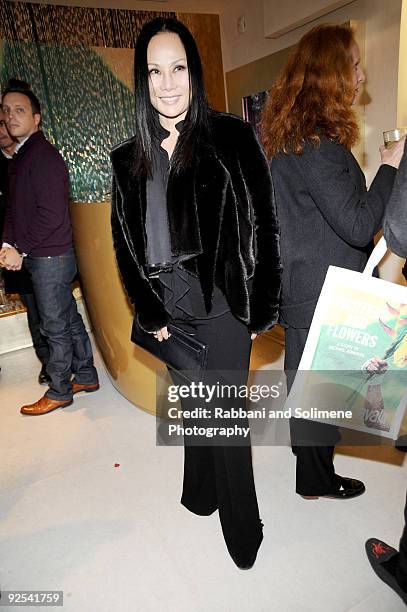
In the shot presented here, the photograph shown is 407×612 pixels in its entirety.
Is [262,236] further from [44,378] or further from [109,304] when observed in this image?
[44,378]

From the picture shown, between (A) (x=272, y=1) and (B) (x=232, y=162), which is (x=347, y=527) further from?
(A) (x=272, y=1)

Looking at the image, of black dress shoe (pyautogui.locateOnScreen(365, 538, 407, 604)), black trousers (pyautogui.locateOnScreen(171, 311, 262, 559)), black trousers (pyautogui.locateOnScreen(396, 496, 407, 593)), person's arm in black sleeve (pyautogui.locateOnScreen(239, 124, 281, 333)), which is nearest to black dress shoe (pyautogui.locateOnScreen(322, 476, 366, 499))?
black dress shoe (pyautogui.locateOnScreen(365, 538, 407, 604))

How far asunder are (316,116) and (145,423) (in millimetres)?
1614

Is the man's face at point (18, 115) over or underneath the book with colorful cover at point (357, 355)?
over

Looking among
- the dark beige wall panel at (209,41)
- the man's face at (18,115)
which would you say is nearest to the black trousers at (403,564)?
the man's face at (18,115)

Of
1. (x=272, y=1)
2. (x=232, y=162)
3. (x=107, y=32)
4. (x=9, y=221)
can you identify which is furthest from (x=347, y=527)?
(x=107, y=32)

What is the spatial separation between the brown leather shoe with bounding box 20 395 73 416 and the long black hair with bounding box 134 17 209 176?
5.37 feet

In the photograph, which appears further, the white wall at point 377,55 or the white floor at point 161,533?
the white wall at point 377,55

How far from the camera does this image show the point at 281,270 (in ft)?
3.92

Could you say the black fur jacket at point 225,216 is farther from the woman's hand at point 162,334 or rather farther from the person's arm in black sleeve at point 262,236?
the woman's hand at point 162,334

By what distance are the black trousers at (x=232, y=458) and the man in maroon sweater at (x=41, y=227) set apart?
110 centimetres

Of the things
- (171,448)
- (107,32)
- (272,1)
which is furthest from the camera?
(107,32)

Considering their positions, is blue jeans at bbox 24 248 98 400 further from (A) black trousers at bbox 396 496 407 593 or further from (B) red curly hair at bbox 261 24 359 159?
(A) black trousers at bbox 396 496 407 593

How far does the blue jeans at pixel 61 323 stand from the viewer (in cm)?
218
